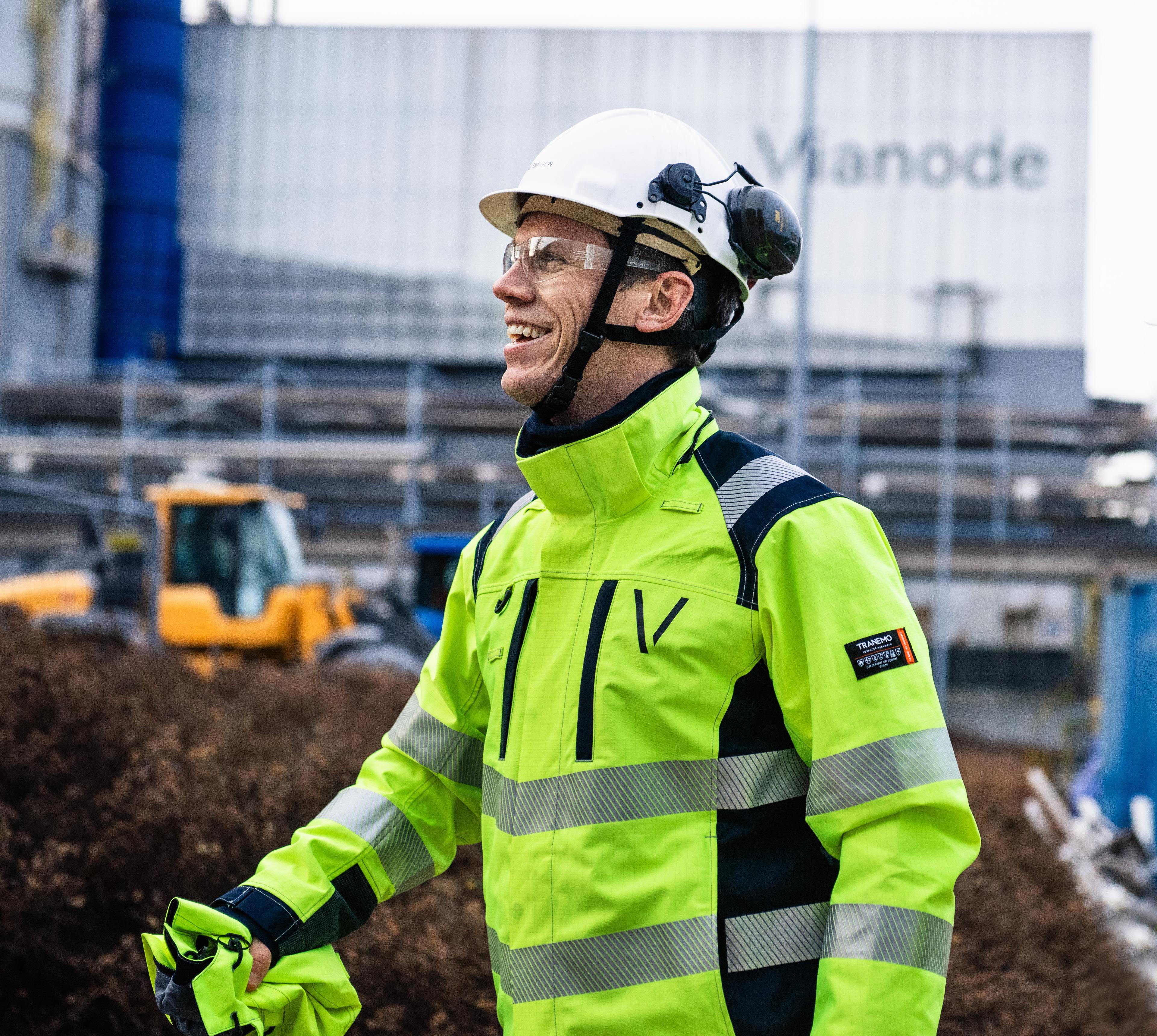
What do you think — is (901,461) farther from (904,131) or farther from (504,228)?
(504,228)

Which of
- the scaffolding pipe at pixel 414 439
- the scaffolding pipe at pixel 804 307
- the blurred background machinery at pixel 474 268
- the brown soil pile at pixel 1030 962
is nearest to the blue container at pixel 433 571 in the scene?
the scaffolding pipe at pixel 804 307

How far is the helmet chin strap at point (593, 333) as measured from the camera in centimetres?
206

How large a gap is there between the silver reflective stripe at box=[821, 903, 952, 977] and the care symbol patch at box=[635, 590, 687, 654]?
45 centimetres

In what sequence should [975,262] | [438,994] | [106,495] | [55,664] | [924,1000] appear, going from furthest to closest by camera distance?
[975,262] < [106,495] < [55,664] < [438,994] < [924,1000]

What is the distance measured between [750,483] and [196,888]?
2.53 m

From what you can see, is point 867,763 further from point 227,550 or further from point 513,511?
point 227,550

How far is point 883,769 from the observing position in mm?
1688

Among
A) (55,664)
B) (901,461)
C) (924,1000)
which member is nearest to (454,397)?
(901,461)

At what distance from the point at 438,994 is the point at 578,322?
6.77 feet

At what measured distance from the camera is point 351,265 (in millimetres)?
29812

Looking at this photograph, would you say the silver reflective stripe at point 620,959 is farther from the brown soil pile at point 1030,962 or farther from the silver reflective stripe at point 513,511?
the brown soil pile at point 1030,962

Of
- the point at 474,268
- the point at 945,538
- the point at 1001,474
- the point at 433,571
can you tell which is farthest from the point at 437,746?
the point at 474,268

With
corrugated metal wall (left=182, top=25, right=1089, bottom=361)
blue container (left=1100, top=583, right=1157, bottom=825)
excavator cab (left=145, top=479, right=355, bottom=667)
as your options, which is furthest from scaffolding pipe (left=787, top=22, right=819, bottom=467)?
corrugated metal wall (left=182, top=25, right=1089, bottom=361)

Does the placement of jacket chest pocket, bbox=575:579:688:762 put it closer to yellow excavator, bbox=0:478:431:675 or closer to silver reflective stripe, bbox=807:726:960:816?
silver reflective stripe, bbox=807:726:960:816
